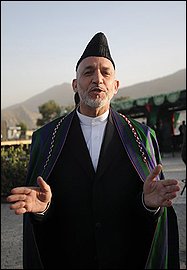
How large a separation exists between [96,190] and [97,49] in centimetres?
87

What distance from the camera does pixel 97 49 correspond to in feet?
7.30

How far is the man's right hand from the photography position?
5.54 ft

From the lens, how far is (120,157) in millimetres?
2223

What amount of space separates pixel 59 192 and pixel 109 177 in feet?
1.07

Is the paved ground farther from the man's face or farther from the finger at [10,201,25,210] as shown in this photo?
the finger at [10,201,25,210]

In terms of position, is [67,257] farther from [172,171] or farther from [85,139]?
[172,171]

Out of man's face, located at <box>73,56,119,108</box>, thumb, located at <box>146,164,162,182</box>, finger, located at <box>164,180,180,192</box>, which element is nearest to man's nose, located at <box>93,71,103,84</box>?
man's face, located at <box>73,56,119,108</box>

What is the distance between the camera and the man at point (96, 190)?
211 centimetres

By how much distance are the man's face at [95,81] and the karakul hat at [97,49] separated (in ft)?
0.12

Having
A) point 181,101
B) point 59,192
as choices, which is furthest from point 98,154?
point 181,101

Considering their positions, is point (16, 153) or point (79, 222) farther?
point (16, 153)

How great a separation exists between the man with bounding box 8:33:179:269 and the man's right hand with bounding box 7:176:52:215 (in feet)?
0.30

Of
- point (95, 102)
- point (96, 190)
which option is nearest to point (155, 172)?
point (96, 190)

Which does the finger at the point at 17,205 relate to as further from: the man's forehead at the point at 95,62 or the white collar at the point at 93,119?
the man's forehead at the point at 95,62
